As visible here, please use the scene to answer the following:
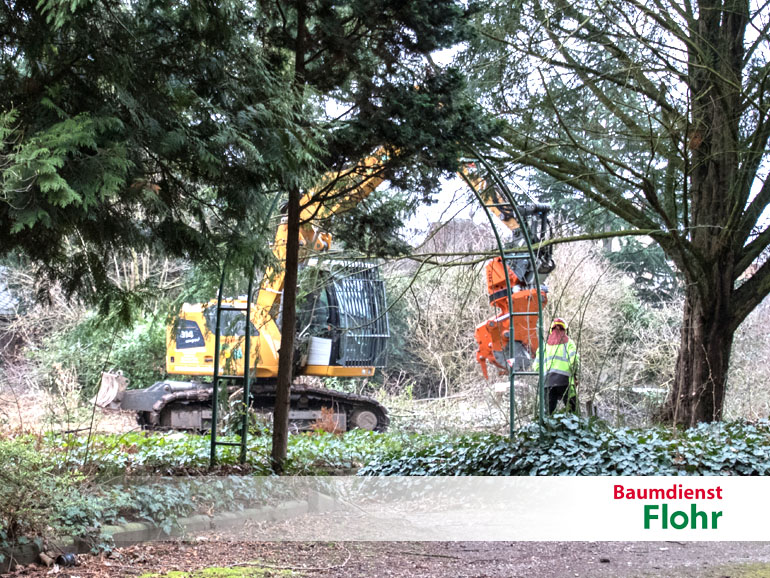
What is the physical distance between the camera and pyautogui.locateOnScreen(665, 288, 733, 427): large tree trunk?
827 centimetres

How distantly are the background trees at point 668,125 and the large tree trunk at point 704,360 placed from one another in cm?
1

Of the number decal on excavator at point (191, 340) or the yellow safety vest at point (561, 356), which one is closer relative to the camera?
the yellow safety vest at point (561, 356)

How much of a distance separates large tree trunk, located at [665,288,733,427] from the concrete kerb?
4.50 meters

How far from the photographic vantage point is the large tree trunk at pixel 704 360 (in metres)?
8.27

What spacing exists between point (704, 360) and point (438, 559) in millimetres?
5106

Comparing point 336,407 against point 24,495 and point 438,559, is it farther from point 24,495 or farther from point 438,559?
point 24,495

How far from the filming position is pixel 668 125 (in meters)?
6.89

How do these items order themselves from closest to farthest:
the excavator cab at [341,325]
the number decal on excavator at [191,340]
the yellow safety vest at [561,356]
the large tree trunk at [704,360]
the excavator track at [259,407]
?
the large tree trunk at [704,360] < the yellow safety vest at [561,356] < the number decal on excavator at [191,340] < the excavator cab at [341,325] < the excavator track at [259,407]

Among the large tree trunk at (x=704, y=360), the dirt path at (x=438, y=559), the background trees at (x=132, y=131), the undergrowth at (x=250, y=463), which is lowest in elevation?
the dirt path at (x=438, y=559)

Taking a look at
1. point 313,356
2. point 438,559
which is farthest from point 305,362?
point 438,559

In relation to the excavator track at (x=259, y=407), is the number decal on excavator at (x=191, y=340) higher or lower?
higher

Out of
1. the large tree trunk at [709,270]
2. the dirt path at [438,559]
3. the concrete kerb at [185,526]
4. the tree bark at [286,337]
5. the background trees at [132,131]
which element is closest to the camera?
the background trees at [132,131]

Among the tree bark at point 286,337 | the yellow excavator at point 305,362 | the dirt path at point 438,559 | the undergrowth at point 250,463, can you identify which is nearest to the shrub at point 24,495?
the undergrowth at point 250,463

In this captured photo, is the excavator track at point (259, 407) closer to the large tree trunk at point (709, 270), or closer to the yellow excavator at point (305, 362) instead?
the yellow excavator at point (305, 362)
